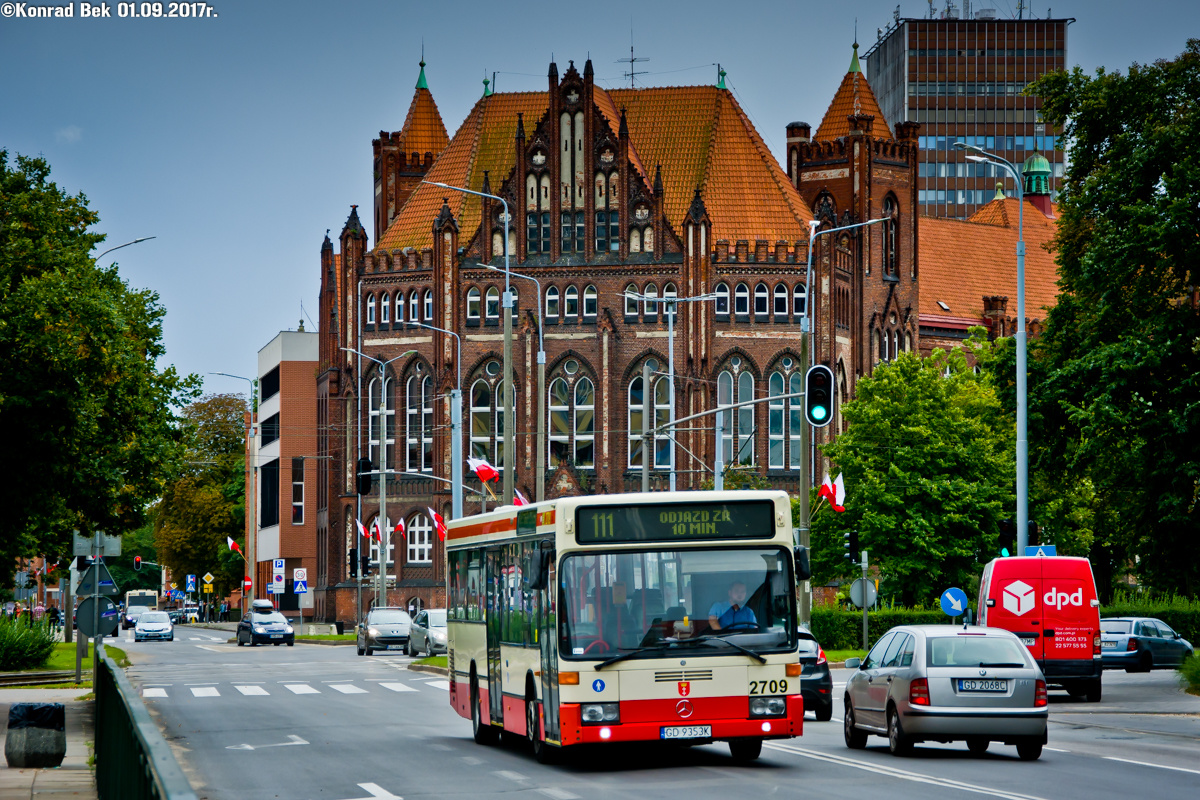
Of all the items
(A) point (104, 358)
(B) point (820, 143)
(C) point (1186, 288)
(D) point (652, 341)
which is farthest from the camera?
(B) point (820, 143)

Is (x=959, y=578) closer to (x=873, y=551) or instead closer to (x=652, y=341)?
(x=873, y=551)

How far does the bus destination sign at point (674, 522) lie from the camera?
54.0 feet

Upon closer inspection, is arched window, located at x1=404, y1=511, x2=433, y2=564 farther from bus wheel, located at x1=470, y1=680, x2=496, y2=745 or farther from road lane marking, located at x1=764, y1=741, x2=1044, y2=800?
road lane marking, located at x1=764, y1=741, x2=1044, y2=800

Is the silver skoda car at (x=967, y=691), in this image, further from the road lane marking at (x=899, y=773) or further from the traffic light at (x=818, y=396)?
the traffic light at (x=818, y=396)

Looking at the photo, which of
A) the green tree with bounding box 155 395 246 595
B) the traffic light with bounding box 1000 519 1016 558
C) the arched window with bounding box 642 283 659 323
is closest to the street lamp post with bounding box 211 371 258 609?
the green tree with bounding box 155 395 246 595

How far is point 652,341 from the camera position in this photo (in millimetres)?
71375

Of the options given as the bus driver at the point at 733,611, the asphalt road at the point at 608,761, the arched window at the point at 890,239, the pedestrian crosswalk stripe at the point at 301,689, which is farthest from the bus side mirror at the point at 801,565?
the arched window at the point at 890,239

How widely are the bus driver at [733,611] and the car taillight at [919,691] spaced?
7.52 ft

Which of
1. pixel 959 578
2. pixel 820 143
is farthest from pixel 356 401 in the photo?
pixel 959 578

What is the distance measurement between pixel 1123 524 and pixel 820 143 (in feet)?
151

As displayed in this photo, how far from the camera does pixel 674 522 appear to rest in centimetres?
1648

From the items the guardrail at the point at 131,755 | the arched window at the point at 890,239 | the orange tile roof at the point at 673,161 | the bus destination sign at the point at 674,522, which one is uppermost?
the orange tile roof at the point at 673,161

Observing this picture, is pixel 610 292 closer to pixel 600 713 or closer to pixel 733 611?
pixel 733 611

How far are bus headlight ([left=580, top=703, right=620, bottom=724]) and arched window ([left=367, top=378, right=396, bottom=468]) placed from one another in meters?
58.5
